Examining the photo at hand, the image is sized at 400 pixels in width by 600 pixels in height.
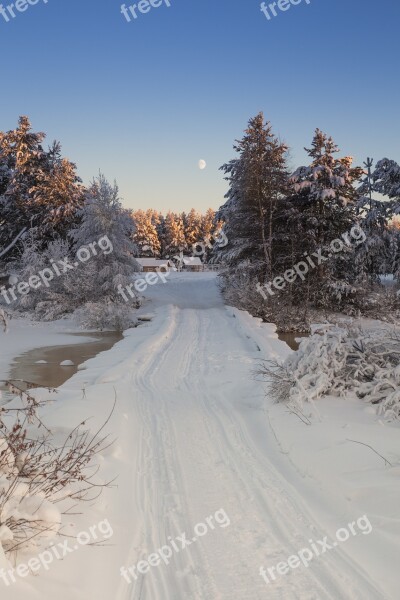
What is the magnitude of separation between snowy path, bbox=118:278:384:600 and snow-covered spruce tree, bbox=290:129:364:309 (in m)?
20.8

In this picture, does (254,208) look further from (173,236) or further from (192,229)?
(192,229)

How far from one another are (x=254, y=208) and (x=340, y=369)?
23822 mm

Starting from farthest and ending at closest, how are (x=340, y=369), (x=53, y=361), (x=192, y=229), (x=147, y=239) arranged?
1. (x=192, y=229)
2. (x=147, y=239)
3. (x=53, y=361)
4. (x=340, y=369)

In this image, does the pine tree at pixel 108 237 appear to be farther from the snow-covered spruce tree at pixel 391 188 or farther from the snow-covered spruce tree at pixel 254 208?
the snow-covered spruce tree at pixel 391 188

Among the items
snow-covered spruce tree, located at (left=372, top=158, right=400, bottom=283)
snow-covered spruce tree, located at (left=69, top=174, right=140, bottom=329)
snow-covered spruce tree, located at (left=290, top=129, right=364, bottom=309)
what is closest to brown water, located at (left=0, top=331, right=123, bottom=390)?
snow-covered spruce tree, located at (left=69, top=174, right=140, bottom=329)

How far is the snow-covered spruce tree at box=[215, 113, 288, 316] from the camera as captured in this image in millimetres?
29953

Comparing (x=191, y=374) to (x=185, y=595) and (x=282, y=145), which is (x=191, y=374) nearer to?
(x=185, y=595)

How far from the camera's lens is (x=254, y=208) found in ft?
100

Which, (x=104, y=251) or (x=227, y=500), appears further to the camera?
(x=104, y=251)

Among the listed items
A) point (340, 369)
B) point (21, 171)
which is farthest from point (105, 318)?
point (340, 369)

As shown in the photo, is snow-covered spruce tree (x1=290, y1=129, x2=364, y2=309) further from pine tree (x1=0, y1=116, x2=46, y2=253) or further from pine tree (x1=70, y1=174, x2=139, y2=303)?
pine tree (x1=0, y1=116, x2=46, y2=253)

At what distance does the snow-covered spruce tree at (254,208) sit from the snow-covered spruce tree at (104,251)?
24.3 feet

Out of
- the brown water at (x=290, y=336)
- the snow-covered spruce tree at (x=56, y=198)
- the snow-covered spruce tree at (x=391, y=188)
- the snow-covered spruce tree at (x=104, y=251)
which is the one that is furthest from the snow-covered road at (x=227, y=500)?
the snow-covered spruce tree at (x=56, y=198)

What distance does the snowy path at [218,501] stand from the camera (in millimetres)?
3543
